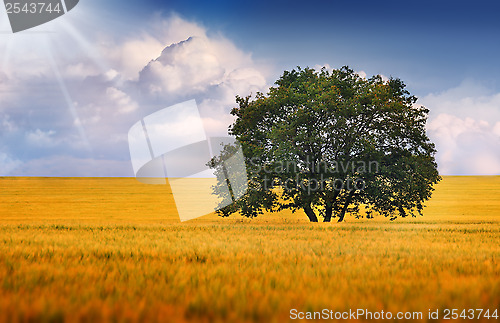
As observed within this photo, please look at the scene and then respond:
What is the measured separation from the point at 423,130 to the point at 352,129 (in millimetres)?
7537

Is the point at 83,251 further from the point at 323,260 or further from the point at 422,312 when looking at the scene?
the point at 422,312

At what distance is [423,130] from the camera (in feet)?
102

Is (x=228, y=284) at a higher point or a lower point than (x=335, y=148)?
lower

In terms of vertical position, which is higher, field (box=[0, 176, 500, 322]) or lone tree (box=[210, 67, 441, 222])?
lone tree (box=[210, 67, 441, 222])

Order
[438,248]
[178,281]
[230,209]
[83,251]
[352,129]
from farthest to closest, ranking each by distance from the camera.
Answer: [230,209] < [352,129] < [438,248] < [83,251] < [178,281]

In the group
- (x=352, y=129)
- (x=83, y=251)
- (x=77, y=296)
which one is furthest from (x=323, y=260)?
(x=352, y=129)

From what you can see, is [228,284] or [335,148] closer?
[228,284]

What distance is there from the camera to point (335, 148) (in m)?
28.8

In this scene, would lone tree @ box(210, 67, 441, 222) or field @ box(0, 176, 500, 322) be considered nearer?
field @ box(0, 176, 500, 322)

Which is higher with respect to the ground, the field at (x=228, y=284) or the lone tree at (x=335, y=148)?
the lone tree at (x=335, y=148)

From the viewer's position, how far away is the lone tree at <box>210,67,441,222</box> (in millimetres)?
28047

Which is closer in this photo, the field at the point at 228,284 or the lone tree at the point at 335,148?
the field at the point at 228,284

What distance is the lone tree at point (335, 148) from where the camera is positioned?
28047 millimetres

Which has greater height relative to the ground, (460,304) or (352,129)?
(352,129)
